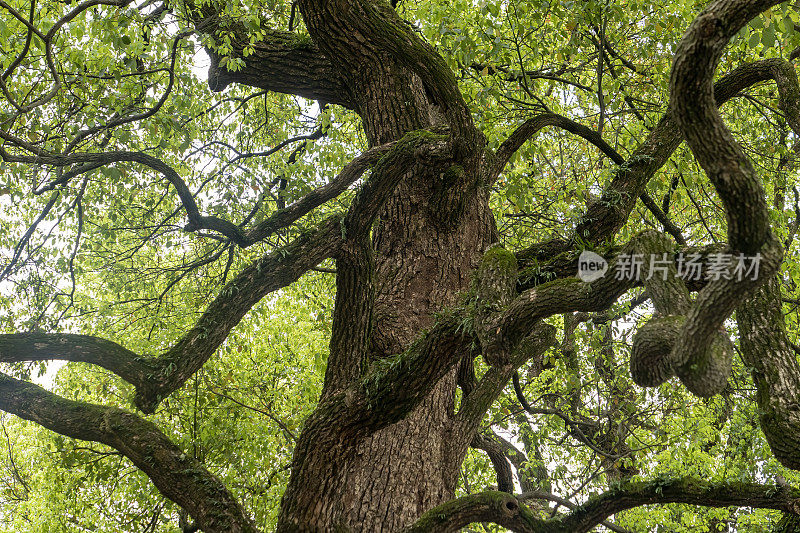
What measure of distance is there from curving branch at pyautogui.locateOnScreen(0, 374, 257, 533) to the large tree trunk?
1.57 feet

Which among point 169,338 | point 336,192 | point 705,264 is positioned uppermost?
point 169,338

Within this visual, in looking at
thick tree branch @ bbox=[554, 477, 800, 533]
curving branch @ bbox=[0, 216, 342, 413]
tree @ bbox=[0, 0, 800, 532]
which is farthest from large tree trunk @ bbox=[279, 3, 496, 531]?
thick tree branch @ bbox=[554, 477, 800, 533]

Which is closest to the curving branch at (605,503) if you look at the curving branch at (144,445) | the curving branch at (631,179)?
the curving branch at (144,445)

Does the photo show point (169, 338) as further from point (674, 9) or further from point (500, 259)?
point (674, 9)

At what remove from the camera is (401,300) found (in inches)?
254

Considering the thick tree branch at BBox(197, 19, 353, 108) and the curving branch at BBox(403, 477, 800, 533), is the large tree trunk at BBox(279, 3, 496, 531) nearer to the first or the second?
the thick tree branch at BBox(197, 19, 353, 108)

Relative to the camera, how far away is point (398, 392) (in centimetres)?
464

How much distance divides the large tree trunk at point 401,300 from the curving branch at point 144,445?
48 centimetres

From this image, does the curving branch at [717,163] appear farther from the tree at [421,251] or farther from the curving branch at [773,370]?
the curving branch at [773,370]

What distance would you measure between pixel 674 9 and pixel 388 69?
4842 millimetres

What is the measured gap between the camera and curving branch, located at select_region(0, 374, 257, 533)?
185 inches

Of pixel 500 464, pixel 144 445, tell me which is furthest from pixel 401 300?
pixel 500 464

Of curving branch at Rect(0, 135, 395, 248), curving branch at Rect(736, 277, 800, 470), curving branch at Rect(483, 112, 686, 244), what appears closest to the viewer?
curving branch at Rect(736, 277, 800, 470)

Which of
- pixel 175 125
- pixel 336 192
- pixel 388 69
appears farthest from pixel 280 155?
pixel 336 192
